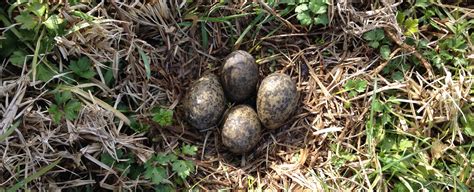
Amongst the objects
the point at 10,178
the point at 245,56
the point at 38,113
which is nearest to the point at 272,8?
the point at 245,56

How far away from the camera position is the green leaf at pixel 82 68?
3148 mm

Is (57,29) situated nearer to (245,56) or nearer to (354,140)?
(245,56)

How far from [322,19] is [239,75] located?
2.11ft

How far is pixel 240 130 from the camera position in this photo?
329 cm

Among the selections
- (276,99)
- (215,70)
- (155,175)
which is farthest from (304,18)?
(155,175)

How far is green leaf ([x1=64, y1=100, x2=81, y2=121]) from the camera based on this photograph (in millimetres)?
3031

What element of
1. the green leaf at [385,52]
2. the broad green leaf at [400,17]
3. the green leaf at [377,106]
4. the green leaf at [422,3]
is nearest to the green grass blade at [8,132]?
the green leaf at [377,106]

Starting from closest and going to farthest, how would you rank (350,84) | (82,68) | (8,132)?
(8,132), (82,68), (350,84)

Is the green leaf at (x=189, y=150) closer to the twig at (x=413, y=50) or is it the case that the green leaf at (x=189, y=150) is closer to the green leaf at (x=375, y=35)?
the green leaf at (x=375, y=35)

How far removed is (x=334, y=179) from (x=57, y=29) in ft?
6.08

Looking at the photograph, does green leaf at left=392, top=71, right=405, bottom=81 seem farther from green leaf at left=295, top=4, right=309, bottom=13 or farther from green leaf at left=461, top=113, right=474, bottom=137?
green leaf at left=295, top=4, right=309, bottom=13

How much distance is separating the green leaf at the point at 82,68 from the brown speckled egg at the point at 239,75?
814mm

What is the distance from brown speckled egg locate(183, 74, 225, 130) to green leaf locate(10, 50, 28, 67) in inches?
38.7

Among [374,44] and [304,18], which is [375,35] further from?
[304,18]
